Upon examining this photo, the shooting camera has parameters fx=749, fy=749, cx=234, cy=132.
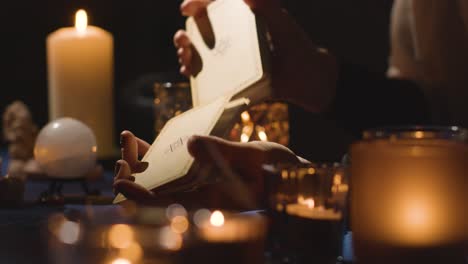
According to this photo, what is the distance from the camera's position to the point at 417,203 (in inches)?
21.9

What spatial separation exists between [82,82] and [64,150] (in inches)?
11.1

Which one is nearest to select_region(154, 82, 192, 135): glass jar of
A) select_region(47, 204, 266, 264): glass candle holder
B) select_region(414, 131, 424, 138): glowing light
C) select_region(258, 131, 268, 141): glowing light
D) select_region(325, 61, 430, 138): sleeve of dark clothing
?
select_region(258, 131, 268, 141): glowing light

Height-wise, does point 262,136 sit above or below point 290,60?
below

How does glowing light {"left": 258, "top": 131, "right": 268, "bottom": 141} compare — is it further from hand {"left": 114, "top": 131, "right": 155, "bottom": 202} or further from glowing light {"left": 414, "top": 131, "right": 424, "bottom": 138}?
glowing light {"left": 414, "top": 131, "right": 424, "bottom": 138}

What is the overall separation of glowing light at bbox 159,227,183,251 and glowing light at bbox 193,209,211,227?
0.02 m

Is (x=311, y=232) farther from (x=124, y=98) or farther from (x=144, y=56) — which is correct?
(x=144, y=56)

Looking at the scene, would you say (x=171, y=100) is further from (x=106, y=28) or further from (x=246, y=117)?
(x=106, y=28)

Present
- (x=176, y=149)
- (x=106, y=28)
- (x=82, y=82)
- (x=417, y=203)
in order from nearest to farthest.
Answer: (x=417, y=203) → (x=176, y=149) → (x=82, y=82) → (x=106, y=28)

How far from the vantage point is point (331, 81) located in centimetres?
140

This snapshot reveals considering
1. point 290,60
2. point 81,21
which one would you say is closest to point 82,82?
point 81,21

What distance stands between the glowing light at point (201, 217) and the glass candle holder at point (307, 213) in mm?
158

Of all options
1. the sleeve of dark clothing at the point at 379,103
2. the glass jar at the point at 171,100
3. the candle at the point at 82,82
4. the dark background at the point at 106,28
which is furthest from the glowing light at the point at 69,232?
the dark background at the point at 106,28

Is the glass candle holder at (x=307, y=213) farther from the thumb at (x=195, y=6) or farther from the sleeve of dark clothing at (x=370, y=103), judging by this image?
the sleeve of dark clothing at (x=370, y=103)

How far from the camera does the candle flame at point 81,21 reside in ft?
4.34
